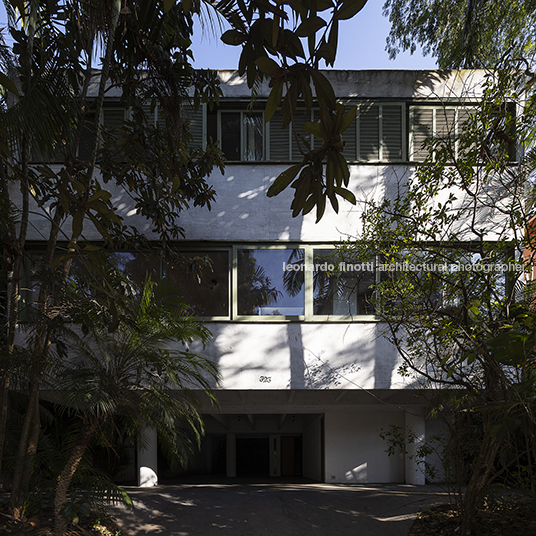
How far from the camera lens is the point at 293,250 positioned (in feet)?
27.6

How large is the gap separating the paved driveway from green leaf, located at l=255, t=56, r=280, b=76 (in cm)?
613

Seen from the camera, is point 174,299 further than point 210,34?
Yes

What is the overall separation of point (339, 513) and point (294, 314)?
3.14 meters

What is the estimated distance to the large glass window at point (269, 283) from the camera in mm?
8320

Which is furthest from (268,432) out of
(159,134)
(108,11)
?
(108,11)

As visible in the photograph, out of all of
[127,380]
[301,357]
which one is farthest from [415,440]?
[127,380]

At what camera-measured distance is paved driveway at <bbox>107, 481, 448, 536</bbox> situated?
6297mm

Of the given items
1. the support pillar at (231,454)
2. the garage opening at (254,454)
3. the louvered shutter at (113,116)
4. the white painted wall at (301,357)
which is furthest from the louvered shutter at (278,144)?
the garage opening at (254,454)

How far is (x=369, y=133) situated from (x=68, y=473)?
7.08 meters

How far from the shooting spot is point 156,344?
5.76 meters

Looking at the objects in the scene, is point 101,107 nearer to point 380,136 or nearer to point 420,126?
point 380,136

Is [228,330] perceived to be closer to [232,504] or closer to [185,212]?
[185,212]

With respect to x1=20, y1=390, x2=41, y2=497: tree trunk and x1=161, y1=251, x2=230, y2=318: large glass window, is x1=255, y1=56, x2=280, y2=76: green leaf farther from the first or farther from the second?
x1=161, y1=251, x2=230, y2=318: large glass window

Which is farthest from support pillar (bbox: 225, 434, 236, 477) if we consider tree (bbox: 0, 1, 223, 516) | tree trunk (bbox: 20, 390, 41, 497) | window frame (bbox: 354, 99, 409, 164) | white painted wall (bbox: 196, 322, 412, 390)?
tree trunk (bbox: 20, 390, 41, 497)
